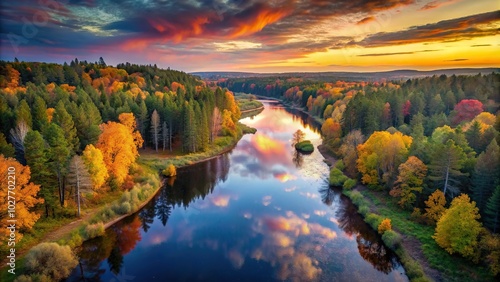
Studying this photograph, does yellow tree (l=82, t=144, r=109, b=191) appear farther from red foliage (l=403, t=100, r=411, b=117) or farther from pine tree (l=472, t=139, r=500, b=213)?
red foliage (l=403, t=100, r=411, b=117)

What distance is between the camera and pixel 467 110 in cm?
6397

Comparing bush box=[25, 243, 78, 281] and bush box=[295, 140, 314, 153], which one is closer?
bush box=[25, 243, 78, 281]

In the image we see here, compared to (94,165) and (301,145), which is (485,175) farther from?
(94,165)

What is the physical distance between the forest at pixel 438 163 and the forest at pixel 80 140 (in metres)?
30.8

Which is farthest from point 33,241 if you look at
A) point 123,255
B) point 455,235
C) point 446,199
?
point 446,199

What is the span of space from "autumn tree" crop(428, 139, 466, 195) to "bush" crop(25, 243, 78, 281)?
129 ft

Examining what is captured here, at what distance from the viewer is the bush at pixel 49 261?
83.9 feet

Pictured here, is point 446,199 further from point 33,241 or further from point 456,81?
point 456,81

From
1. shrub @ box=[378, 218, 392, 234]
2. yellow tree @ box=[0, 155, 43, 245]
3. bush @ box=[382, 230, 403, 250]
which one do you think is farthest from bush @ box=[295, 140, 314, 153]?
yellow tree @ box=[0, 155, 43, 245]

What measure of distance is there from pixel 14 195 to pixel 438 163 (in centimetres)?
4394

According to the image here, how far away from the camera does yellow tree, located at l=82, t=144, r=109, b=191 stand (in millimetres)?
38562

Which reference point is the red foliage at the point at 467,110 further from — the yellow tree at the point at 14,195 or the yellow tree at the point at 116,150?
the yellow tree at the point at 14,195

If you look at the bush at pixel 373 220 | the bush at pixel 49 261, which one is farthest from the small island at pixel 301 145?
the bush at pixel 49 261

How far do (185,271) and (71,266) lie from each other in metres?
10.1
